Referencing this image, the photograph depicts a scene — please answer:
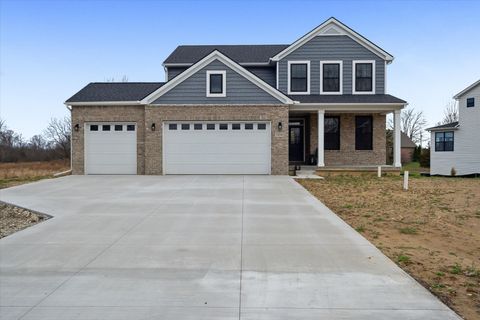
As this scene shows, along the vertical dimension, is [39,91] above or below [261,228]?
above

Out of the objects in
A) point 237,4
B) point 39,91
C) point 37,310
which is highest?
point 237,4

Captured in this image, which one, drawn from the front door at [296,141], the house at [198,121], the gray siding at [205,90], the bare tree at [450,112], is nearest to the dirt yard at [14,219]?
the house at [198,121]

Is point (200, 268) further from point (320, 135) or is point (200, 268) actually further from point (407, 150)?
point (407, 150)

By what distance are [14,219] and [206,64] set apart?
1177 cm

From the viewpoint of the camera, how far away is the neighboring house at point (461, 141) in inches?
1112

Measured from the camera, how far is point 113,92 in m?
20.0

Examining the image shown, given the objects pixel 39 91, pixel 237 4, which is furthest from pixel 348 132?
pixel 39 91

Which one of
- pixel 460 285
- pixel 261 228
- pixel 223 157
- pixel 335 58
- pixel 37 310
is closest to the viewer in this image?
pixel 37 310

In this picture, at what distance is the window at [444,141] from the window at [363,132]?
41.0ft

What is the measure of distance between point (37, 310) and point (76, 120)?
53.9 feet

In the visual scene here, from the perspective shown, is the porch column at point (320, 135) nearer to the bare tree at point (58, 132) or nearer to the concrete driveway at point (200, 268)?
→ the concrete driveway at point (200, 268)

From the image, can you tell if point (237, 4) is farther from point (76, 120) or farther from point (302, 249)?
point (302, 249)

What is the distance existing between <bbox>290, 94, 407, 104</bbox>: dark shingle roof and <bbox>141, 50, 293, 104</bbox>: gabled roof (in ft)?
7.21

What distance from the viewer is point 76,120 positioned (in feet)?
62.5
